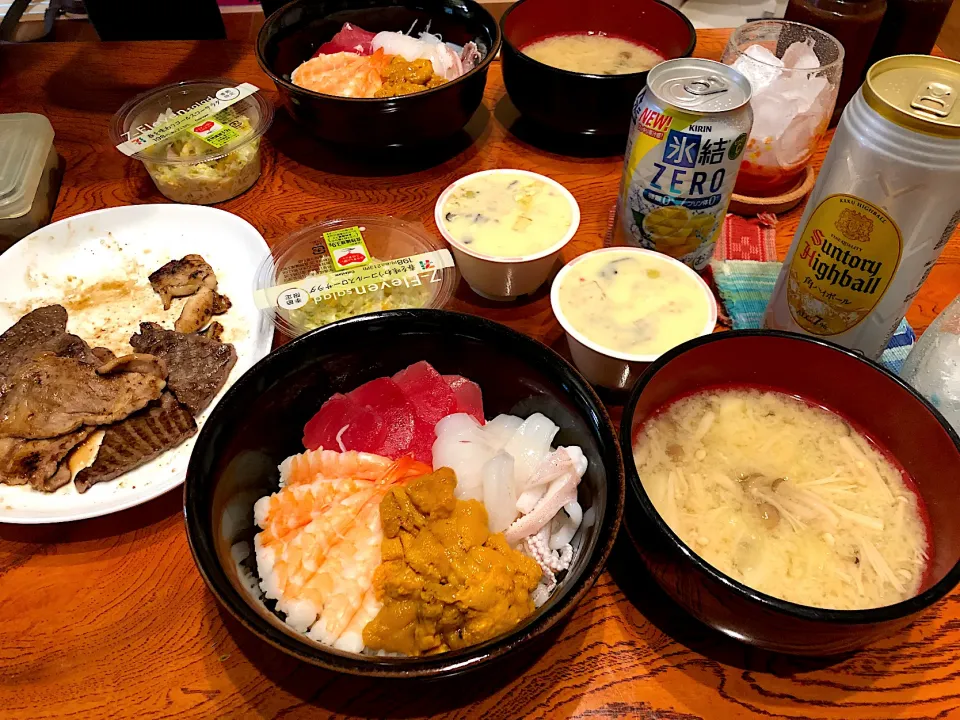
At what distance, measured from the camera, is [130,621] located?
3.59 feet

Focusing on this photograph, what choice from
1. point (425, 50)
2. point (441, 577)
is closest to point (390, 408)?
point (441, 577)

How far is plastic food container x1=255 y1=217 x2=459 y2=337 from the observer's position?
1.42 metres

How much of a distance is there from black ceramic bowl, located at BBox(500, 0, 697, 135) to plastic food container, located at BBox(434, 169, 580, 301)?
37 cm

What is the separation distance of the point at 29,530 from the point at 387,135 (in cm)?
126

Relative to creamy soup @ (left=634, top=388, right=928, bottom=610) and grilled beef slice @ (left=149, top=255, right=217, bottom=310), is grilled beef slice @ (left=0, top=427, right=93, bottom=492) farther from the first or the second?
creamy soup @ (left=634, top=388, right=928, bottom=610)

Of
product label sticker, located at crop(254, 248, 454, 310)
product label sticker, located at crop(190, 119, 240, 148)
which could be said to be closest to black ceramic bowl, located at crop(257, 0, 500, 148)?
product label sticker, located at crop(190, 119, 240, 148)

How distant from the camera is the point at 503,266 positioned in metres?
1.44

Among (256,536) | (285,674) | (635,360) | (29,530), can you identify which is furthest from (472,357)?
(29,530)

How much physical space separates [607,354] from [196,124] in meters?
1.38

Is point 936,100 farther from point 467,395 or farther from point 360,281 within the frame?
point 360,281

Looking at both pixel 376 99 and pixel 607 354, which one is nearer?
pixel 607 354

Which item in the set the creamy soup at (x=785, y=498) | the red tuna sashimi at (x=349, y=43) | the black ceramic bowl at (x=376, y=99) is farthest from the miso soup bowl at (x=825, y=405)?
the red tuna sashimi at (x=349, y=43)

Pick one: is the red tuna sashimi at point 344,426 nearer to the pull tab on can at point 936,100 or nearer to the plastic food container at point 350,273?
the plastic food container at point 350,273

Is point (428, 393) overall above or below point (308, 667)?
above
